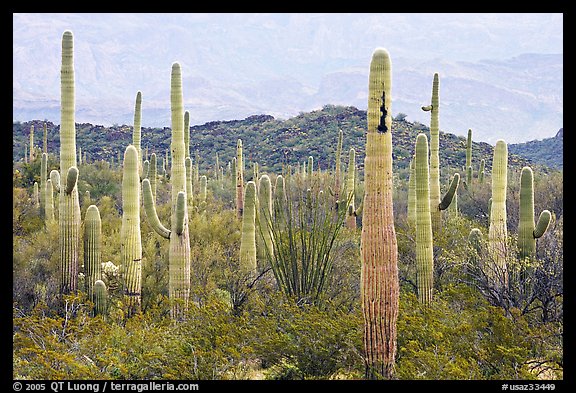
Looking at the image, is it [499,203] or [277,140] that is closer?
[499,203]

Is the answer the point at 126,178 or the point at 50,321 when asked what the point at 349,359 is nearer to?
the point at 50,321

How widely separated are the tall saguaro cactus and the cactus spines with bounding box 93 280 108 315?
508 centimetres

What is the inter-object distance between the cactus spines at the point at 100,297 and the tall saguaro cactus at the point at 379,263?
5.08 metres

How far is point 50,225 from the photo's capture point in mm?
15875

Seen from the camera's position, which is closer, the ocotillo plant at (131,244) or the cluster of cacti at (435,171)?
the ocotillo plant at (131,244)

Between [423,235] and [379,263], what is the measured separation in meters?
4.00

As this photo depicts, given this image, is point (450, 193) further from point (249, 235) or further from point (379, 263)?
point (379, 263)

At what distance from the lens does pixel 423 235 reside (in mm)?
12109

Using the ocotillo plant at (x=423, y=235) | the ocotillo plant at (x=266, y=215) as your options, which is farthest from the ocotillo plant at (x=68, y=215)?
the ocotillo plant at (x=423, y=235)

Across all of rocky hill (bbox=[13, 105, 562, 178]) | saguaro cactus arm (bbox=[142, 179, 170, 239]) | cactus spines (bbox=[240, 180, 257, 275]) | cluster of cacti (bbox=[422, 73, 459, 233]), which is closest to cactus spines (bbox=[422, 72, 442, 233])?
cluster of cacti (bbox=[422, 73, 459, 233])

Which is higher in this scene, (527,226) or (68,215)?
(68,215)

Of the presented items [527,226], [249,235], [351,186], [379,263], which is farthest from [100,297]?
[351,186]

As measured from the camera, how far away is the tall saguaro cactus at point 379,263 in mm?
8305

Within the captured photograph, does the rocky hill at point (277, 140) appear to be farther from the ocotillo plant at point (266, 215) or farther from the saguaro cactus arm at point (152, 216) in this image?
the saguaro cactus arm at point (152, 216)
